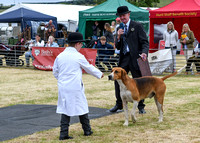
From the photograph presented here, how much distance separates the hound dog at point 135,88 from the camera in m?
7.00

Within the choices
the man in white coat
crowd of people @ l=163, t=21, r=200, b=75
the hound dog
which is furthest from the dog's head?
crowd of people @ l=163, t=21, r=200, b=75

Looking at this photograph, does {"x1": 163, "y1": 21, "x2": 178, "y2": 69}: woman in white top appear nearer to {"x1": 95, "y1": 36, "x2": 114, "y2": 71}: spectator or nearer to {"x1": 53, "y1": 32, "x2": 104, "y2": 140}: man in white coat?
{"x1": 95, "y1": 36, "x2": 114, "y2": 71}: spectator

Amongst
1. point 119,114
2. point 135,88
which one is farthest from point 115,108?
point 135,88

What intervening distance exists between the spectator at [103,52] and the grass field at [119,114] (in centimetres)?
108

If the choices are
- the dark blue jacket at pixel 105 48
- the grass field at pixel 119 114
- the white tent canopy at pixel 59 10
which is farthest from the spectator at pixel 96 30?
the white tent canopy at pixel 59 10

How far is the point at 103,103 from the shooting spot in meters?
9.64

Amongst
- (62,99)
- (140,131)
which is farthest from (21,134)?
(140,131)

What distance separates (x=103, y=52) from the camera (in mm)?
16578

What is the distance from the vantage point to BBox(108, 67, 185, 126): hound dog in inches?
276

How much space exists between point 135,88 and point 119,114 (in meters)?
1.30

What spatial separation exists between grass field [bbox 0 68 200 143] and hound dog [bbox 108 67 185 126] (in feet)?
1.38

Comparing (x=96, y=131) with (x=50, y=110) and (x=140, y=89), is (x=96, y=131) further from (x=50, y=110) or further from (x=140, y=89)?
(x=50, y=110)

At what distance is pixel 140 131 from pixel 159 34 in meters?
12.6

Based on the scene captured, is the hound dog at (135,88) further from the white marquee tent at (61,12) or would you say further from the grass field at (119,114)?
the white marquee tent at (61,12)
